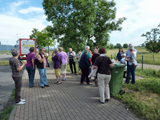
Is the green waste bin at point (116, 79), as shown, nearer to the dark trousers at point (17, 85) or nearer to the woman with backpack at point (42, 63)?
the woman with backpack at point (42, 63)

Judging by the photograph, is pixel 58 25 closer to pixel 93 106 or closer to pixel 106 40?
pixel 106 40

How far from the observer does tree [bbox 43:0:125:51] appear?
14.2 m

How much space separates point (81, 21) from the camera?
14.6 meters

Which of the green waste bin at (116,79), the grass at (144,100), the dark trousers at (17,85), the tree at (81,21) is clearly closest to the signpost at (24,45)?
the tree at (81,21)

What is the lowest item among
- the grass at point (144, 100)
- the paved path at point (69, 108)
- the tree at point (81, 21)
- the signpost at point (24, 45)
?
the paved path at point (69, 108)

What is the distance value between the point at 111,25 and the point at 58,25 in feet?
20.1

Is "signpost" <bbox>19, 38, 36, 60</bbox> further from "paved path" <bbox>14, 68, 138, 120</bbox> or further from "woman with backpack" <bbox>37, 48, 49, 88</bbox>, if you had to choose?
"paved path" <bbox>14, 68, 138, 120</bbox>

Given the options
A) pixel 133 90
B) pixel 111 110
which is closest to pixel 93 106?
pixel 111 110

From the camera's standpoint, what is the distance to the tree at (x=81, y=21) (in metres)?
14.2

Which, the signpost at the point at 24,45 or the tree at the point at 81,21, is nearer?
the tree at the point at 81,21

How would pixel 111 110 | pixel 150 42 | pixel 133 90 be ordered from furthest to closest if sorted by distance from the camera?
pixel 150 42 → pixel 133 90 → pixel 111 110

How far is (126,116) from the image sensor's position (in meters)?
3.73

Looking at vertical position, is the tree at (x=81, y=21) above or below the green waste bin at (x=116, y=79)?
above

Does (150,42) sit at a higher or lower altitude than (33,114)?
higher
